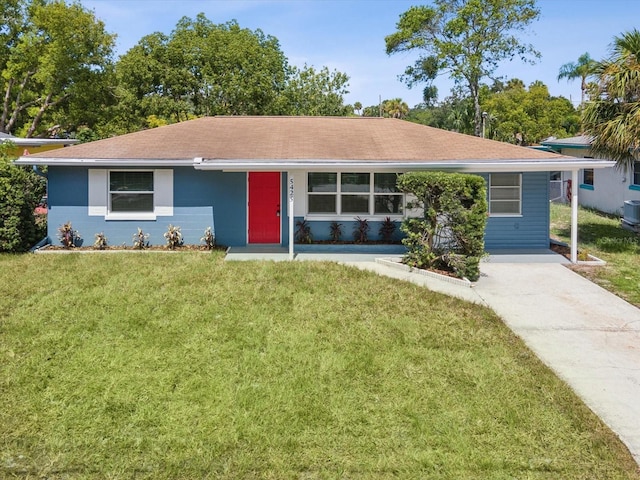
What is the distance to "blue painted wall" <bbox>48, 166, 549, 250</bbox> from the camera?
12297 millimetres

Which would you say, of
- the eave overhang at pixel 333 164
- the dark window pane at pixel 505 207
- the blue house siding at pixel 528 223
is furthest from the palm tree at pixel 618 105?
the dark window pane at pixel 505 207

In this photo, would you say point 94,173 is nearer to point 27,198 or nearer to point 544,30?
point 27,198

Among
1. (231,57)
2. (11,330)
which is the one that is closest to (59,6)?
(231,57)

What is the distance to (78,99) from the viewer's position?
97.3 ft

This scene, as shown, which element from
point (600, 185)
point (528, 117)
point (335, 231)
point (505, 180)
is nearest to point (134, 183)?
point (335, 231)

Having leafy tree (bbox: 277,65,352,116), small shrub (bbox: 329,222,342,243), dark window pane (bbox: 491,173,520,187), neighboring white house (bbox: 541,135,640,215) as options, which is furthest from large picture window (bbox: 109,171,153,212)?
leafy tree (bbox: 277,65,352,116)

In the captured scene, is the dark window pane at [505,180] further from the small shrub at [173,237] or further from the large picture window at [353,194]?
the small shrub at [173,237]

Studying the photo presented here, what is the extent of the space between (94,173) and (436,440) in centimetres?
1129

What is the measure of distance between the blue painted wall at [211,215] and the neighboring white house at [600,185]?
575cm

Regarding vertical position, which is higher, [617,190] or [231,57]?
[231,57]

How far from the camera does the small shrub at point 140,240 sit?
12297 mm

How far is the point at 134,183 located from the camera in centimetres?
1242

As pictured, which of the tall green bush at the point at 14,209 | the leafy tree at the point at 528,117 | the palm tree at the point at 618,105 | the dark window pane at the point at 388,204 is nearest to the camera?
the tall green bush at the point at 14,209

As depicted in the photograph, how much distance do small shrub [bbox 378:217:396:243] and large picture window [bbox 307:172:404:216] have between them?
0.94ft
